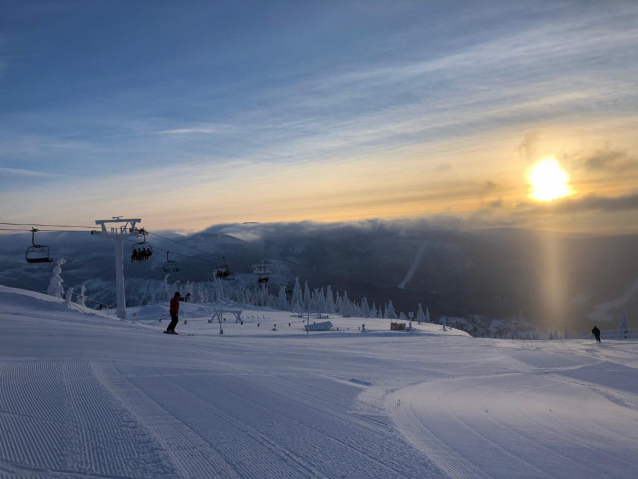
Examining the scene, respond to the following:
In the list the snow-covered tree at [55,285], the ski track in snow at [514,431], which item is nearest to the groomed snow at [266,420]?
the ski track in snow at [514,431]

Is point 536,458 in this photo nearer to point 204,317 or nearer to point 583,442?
point 583,442

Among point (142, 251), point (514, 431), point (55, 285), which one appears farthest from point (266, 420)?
point (55, 285)

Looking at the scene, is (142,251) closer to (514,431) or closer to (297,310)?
(514,431)

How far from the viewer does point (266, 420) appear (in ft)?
20.2

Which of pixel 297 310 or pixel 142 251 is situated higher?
pixel 142 251

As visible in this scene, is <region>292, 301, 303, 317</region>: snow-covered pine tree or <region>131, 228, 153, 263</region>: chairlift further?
<region>292, 301, 303, 317</region>: snow-covered pine tree

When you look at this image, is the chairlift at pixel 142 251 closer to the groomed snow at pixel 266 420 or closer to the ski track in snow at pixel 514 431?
the groomed snow at pixel 266 420

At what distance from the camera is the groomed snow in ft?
15.3

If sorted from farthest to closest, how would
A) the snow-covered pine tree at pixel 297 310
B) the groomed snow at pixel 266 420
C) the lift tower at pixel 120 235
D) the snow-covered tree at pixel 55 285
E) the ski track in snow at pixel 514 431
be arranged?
the snow-covered pine tree at pixel 297 310 → the snow-covered tree at pixel 55 285 → the lift tower at pixel 120 235 → the ski track in snow at pixel 514 431 → the groomed snow at pixel 266 420

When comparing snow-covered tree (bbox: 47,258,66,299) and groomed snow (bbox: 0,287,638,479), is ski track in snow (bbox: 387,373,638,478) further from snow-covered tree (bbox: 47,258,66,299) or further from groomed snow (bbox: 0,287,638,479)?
snow-covered tree (bbox: 47,258,66,299)

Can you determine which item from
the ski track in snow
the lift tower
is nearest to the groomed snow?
the ski track in snow

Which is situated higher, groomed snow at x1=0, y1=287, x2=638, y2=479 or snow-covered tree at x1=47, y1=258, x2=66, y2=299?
snow-covered tree at x1=47, y1=258, x2=66, y2=299

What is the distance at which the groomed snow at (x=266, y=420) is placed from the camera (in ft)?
15.3

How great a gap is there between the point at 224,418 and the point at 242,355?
24.7 ft
